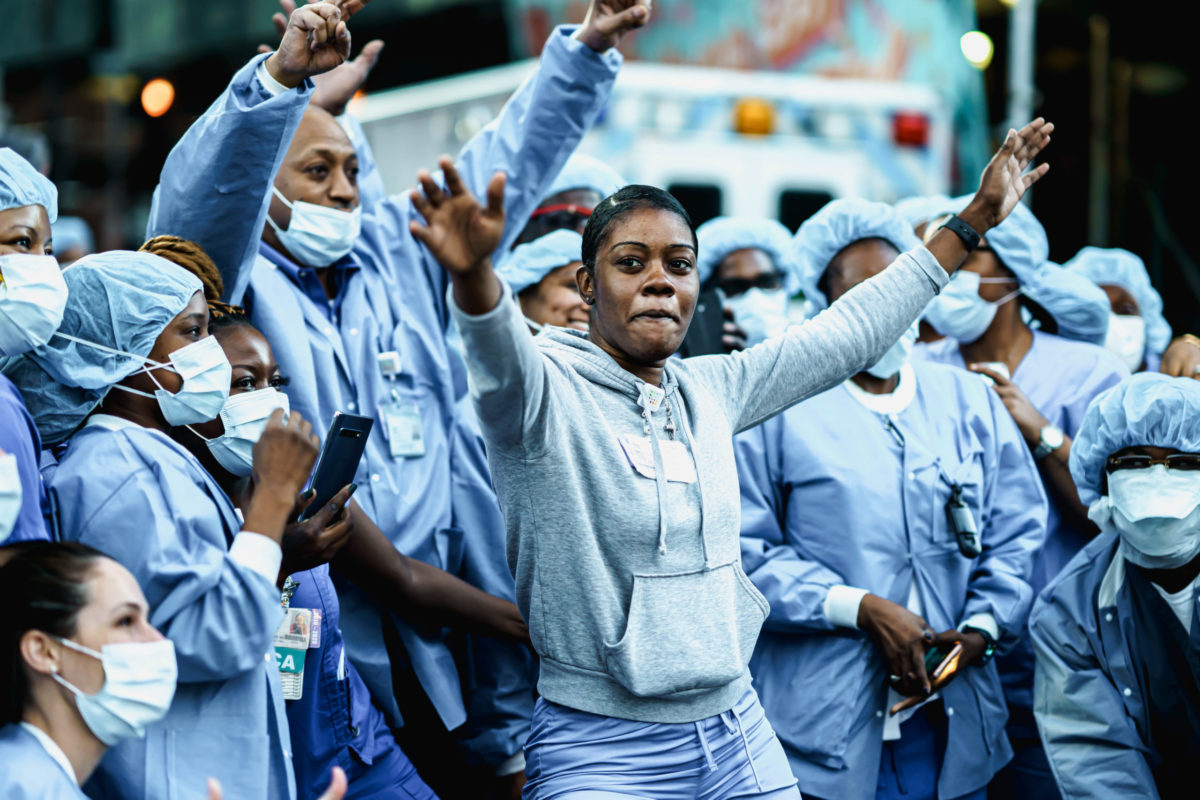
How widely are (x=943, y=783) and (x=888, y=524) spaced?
2.44ft

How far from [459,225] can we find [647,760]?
118 centimetres

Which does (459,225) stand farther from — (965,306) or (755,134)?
(755,134)

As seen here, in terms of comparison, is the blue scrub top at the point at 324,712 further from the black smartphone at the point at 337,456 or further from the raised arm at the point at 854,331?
the raised arm at the point at 854,331

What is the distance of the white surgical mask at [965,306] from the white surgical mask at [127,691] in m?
3.20

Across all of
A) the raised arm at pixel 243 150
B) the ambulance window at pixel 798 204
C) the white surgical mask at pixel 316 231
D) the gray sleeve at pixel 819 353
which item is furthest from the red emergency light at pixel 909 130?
the raised arm at pixel 243 150

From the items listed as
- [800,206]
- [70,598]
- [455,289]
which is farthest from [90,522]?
[800,206]

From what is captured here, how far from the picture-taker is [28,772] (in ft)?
7.72

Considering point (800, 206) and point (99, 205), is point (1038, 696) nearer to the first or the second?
point (800, 206)

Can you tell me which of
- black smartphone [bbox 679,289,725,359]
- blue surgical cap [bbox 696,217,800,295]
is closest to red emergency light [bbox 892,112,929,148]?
blue surgical cap [bbox 696,217,800,295]

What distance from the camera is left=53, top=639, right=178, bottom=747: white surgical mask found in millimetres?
2436

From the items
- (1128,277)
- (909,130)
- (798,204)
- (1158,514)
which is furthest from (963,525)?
(909,130)

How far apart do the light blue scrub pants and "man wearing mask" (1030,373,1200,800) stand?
124 cm

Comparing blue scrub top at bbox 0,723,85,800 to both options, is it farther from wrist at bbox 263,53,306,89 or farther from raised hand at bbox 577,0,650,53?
raised hand at bbox 577,0,650,53

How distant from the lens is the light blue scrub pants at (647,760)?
2770mm
